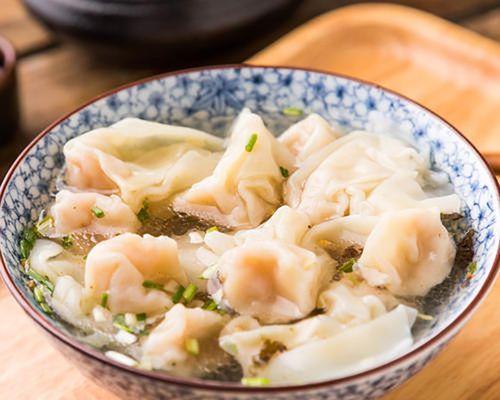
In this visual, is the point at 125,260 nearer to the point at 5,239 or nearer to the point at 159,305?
the point at 159,305

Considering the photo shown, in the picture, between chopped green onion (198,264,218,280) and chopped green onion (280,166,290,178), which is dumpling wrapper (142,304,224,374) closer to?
chopped green onion (198,264,218,280)

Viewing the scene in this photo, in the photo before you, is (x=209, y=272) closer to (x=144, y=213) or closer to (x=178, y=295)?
(x=178, y=295)

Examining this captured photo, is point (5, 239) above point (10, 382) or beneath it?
above

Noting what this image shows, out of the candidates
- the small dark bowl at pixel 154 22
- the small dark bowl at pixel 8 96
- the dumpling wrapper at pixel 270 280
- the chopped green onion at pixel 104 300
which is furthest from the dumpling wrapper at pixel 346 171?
the small dark bowl at pixel 8 96

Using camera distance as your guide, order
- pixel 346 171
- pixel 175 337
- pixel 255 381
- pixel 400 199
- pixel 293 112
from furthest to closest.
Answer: pixel 293 112
pixel 346 171
pixel 400 199
pixel 175 337
pixel 255 381

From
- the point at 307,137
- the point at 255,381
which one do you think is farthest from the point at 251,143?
the point at 255,381

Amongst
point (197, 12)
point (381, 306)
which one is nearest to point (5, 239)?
point (381, 306)
